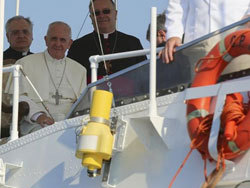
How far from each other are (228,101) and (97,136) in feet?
3.58

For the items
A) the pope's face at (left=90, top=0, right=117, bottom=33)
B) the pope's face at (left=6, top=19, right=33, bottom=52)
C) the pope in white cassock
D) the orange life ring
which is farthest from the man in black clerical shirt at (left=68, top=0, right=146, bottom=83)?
the orange life ring

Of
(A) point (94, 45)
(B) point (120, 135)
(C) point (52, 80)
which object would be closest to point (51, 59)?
(C) point (52, 80)

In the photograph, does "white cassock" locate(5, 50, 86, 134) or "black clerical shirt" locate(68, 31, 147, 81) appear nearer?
"white cassock" locate(5, 50, 86, 134)

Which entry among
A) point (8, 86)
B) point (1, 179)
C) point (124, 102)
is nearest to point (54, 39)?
point (8, 86)

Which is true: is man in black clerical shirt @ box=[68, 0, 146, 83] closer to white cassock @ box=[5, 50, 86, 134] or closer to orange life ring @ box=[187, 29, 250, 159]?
white cassock @ box=[5, 50, 86, 134]

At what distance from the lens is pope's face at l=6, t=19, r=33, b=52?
10.8 m

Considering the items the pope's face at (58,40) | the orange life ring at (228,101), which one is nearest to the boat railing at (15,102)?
the pope's face at (58,40)

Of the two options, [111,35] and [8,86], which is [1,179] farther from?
[111,35]

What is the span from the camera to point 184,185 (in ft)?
20.9

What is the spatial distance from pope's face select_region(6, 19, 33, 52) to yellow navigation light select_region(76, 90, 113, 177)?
4371mm

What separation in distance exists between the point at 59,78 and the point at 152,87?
377 cm

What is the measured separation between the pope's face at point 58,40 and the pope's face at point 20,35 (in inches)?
25.3

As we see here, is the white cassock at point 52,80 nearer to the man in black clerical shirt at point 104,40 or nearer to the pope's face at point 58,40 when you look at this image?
the pope's face at point 58,40

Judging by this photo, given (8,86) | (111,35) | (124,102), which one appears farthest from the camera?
(111,35)
